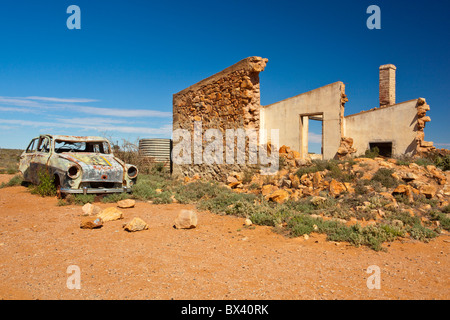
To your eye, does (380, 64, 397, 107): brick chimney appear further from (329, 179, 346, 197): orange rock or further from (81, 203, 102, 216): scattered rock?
(81, 203, 102, 216): scattered rock

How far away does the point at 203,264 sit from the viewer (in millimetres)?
3432

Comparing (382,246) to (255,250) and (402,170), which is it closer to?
(255,250)

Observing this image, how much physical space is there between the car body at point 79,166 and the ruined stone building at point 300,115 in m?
3.44

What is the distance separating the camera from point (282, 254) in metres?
3.85

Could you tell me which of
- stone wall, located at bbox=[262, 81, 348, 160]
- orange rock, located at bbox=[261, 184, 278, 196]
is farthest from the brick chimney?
orange rock, located at bbox=[261, 184, 278, 196]

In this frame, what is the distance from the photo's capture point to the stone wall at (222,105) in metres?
8.85

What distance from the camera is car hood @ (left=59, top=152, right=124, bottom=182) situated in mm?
6781

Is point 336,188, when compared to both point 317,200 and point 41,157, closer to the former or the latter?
point 317,200

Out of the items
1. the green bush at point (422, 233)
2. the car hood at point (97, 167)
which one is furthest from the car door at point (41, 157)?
the green bush at point (422, 233)

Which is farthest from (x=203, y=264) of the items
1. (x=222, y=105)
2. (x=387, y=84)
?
(x=387, y=84)

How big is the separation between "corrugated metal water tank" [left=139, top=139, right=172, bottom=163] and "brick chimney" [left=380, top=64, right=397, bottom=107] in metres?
10.9

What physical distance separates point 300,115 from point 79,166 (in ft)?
33.7
